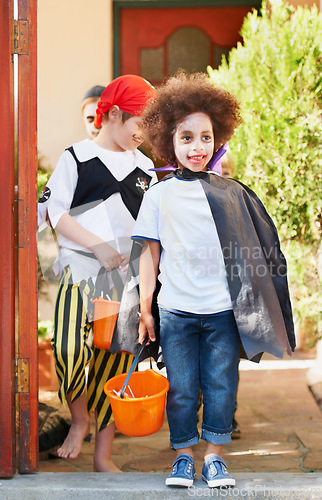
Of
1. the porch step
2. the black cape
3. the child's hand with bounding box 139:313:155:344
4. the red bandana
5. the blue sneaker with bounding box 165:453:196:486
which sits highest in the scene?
the red bandana

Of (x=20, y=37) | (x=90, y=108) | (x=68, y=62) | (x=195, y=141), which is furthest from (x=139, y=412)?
(x=68, y=62)

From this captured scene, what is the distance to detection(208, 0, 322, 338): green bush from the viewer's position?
382 cm

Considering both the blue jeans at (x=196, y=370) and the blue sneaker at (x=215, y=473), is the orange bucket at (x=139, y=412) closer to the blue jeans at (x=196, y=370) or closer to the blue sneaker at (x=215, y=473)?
the blue jeans at (x=196, y=370)

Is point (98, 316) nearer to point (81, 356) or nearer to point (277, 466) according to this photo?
point (81, 356)

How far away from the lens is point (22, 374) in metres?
2.71

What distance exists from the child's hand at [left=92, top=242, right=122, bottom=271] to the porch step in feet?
2.98

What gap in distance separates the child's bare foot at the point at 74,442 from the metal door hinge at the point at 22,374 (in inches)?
15.6

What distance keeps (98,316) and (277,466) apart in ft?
4.10

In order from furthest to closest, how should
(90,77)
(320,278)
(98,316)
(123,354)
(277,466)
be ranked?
(90,77)
(320,278)
(277,466)
(123,354)
(98,316)

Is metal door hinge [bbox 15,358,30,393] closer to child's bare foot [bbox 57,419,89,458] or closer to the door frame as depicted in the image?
the door frame

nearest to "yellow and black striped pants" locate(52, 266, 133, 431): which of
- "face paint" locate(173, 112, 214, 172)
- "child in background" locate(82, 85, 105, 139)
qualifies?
"face paint" locate(173, 112, 214, 172)

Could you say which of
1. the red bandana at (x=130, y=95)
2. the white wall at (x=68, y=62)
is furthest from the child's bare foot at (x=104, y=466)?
the white wall at (x=68, y=62)

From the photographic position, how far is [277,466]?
3266mm

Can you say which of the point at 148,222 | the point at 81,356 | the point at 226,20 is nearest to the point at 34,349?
the point at 81,356
